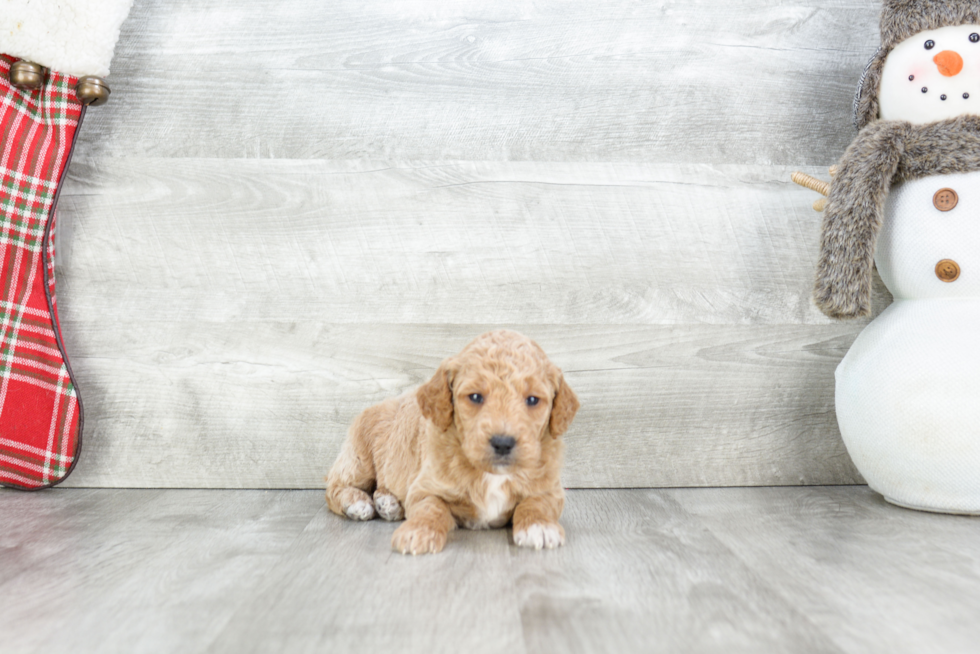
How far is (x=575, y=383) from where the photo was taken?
1.35 m

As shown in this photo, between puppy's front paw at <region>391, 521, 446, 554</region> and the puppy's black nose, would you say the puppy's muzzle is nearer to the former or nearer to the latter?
the puppy's black nose

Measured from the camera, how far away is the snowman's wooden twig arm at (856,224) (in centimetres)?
113

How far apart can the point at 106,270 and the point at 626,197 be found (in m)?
1.03

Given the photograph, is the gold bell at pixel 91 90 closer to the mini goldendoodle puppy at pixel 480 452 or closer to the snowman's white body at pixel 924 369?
the mini goldendoodle puppy at pixel 480 452

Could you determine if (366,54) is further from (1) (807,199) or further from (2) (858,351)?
(2) (858,351)

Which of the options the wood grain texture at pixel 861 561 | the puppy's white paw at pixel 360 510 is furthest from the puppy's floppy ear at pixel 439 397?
the wood grain texture at pixel 861 561

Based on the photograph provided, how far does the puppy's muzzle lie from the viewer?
0.92 meters

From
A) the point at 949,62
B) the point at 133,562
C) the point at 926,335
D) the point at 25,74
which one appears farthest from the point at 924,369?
the point at 25,74

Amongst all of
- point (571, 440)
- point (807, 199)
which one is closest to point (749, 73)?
point (807, 199)

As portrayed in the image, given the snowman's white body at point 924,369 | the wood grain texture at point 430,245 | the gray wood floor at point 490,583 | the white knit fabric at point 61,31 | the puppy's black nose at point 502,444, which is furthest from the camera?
the wood grain texture at point 430,245

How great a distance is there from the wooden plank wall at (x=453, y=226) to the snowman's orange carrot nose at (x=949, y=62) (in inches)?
11.5

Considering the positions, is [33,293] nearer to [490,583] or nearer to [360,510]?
[360,510]

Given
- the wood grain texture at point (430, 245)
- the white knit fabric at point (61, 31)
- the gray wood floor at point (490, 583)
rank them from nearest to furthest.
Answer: the gray wood floor at point (490, 583) < the white knit fabric at point (61, 31) < the wood grain texture at point (430, 245)

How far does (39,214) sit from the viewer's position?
1.26m
